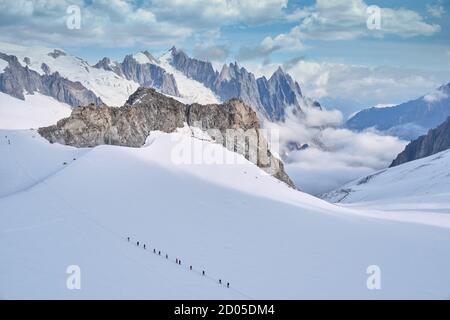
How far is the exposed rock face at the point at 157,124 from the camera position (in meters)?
111

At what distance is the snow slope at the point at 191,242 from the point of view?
3934 cm

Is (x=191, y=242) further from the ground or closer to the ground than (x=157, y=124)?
closer to the ground

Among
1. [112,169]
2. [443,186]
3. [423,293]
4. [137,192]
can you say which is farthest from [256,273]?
[443,186]

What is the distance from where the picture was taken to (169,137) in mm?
113750

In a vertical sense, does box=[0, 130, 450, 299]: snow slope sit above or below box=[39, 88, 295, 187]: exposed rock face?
below

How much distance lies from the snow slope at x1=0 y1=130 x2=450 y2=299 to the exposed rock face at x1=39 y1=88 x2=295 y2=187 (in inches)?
1181

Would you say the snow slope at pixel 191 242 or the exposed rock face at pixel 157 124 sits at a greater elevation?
the exposed rock face at pixel 157 124

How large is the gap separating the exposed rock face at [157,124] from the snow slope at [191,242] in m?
30.0

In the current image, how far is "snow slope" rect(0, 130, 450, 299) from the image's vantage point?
39.3 metres

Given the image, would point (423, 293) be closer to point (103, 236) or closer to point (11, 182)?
point (103, 236)

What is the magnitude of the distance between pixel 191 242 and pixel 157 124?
7680 centimetres

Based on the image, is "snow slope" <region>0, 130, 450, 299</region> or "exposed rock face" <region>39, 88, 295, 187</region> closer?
"snow slope" <region>0, 130, 450, 299</region>

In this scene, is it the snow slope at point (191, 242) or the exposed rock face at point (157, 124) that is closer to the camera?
the snow slope at point (191, 242)

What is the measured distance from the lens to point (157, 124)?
12519 centimetres
